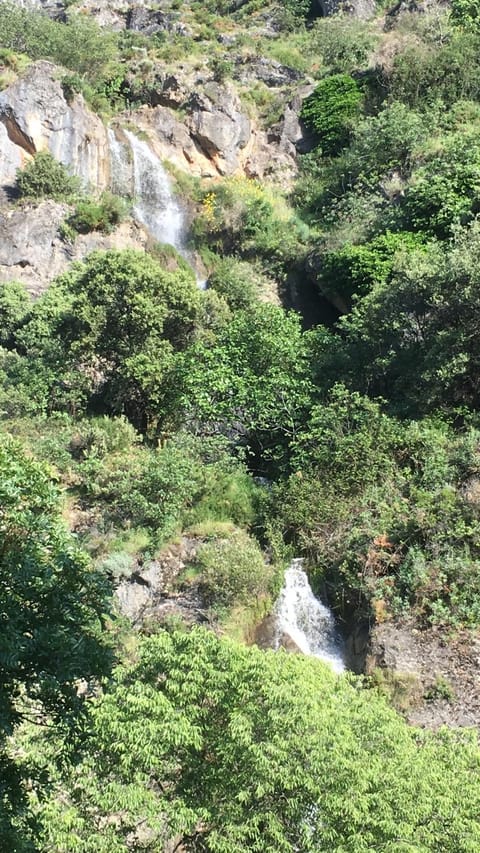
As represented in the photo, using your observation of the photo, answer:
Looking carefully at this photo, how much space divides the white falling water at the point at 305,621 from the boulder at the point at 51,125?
68.2ft

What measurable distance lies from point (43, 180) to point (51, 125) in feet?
12.3

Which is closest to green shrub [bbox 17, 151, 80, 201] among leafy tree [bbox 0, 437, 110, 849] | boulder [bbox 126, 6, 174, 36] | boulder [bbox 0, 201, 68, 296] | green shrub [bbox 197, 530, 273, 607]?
boulder [bbox 0, 201, 68, 296]

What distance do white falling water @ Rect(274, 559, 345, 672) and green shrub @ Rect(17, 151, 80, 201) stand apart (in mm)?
19124

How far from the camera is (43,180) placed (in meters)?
25.8

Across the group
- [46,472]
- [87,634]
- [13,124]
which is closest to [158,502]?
[46,472]

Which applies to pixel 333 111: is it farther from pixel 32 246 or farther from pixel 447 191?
pixel 32 246

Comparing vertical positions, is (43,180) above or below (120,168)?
below

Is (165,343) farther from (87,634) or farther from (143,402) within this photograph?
(87,634)

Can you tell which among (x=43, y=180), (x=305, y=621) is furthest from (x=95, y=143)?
(x=305, y=621)

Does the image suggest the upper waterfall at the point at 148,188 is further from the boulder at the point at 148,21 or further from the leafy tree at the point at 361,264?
the boulder at the point at 148,21

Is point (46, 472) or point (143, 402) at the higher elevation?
point (46, 472)

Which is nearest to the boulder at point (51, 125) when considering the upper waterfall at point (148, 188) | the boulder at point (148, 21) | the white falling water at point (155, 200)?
the upper waterfall at point (148, 188)

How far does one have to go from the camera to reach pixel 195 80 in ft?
114

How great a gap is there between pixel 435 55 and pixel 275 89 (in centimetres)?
1097
